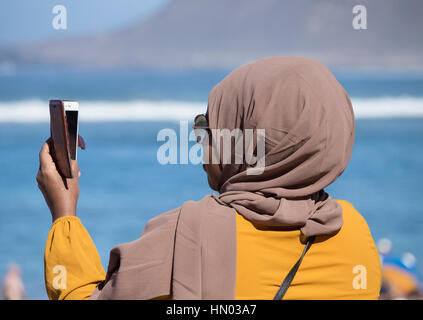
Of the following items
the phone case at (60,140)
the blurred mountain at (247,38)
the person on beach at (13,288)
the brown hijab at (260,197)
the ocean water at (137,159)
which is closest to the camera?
the brown hijab at (260,197)

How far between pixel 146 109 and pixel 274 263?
36.9ft

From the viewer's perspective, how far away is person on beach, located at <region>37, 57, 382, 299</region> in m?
1.12

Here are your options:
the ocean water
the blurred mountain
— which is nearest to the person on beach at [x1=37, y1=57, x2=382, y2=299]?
the ocean water

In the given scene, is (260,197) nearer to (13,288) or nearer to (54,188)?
(54,188)

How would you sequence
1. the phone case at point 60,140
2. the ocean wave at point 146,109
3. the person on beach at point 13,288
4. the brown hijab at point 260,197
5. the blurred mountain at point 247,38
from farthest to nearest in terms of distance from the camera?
1. the blurred mountain at point 247,38
2. the ocean wave at point 146,109
3. the person on beach at point 13,288
4. the phone case at point 60,140
5. the brown hijab at point 260,197

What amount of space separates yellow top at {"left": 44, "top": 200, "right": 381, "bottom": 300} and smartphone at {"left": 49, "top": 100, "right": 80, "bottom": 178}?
0.14 meters

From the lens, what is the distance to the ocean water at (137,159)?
5.28 metres

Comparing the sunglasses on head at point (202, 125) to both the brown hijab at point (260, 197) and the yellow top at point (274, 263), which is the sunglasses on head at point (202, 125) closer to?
the brown hijab at point (260, 197)

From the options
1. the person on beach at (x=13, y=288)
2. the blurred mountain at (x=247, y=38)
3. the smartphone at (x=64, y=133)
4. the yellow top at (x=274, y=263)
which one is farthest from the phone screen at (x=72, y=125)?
the blurred mountain at (x=247, y=38)

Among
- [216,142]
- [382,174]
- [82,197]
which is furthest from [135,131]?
[216,142]

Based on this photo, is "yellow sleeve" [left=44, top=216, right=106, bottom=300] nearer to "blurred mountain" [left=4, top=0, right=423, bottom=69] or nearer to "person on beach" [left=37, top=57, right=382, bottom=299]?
"person on beach" [left=37, top=57, right=382, bottom=299]

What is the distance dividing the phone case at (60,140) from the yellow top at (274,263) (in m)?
0.12

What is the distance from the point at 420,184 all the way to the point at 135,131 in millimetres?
5364

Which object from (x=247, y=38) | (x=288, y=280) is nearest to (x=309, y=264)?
(x=288, y=280)
